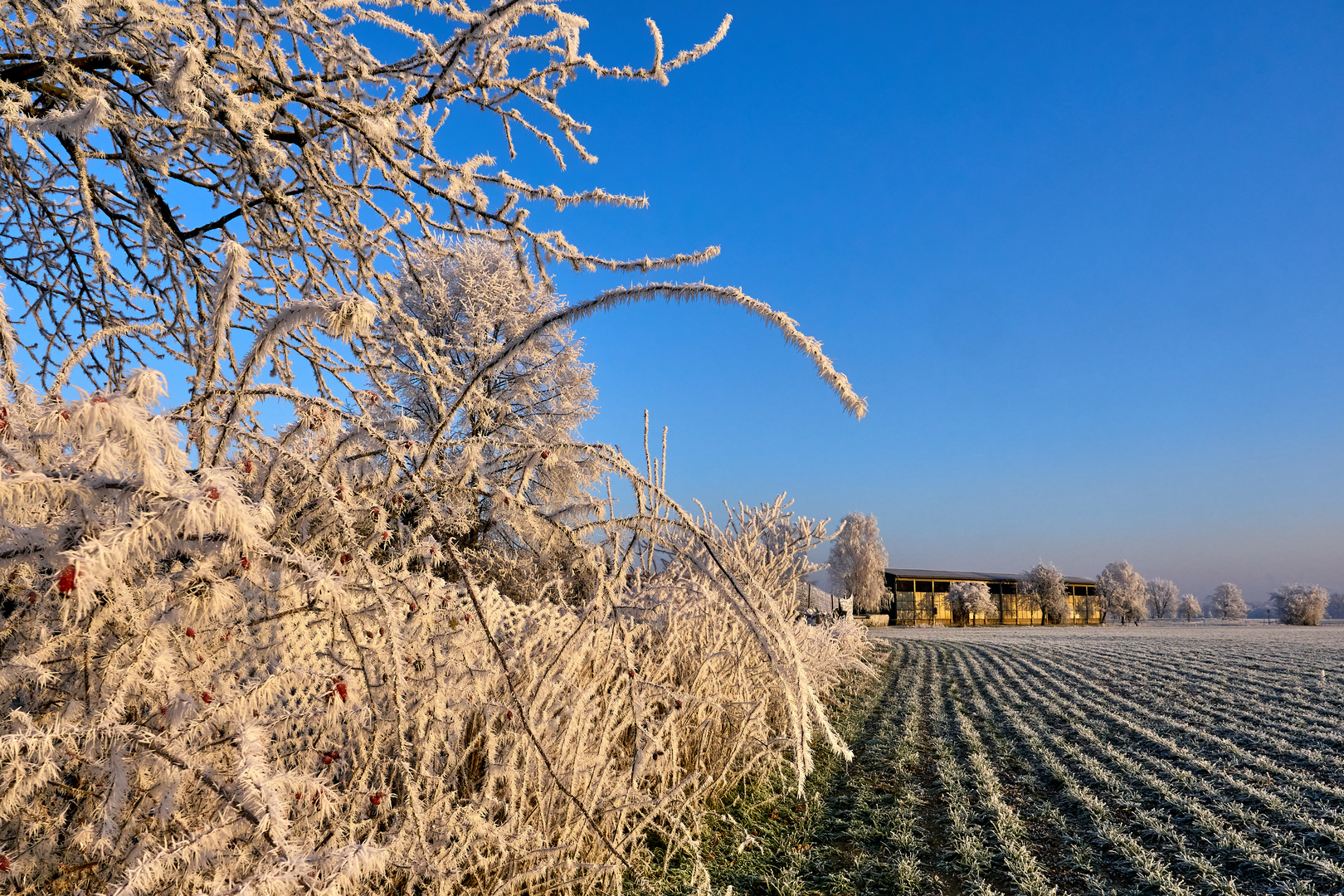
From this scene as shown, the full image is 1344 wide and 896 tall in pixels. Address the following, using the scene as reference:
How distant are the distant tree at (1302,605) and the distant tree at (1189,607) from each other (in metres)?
19.0

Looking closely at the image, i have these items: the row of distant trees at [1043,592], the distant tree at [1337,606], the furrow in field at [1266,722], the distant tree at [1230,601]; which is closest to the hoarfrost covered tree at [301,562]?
the furrow in field at [1266,722]

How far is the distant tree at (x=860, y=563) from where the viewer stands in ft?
151

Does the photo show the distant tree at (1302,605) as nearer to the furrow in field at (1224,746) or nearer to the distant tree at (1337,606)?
the distant tree at (1337,606)

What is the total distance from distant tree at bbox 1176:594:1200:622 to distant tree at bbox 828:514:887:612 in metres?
47.5

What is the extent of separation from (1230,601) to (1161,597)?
879 centimetres

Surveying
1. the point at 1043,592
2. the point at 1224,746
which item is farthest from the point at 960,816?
the point at 1043,592

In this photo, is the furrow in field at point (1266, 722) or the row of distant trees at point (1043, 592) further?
the row of distant trees at point (1043, 592)

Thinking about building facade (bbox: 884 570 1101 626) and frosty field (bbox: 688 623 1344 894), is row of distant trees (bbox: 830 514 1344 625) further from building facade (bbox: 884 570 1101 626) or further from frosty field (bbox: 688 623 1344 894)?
frosty field (bbox: 688 623 1344 894)

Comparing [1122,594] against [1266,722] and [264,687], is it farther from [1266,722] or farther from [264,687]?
[264,687]

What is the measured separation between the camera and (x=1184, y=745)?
528cm

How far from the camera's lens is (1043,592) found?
177ft

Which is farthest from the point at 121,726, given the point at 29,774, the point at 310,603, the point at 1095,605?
the point at 1095,605

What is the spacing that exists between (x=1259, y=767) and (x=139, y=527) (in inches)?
254

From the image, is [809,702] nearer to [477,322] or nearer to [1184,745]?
[1184,745]
